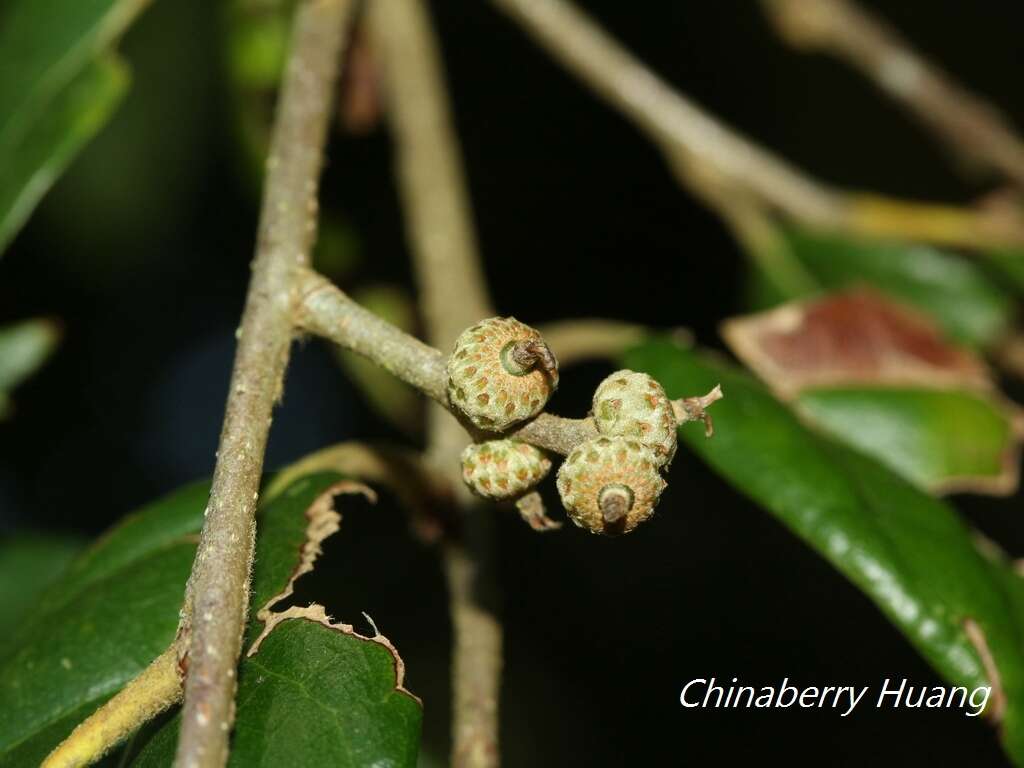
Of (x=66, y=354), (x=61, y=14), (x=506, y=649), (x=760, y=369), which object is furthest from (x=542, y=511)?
(x=506, y=649)

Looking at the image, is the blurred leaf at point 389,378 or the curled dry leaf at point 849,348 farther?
the blurred leaf at point 389,378

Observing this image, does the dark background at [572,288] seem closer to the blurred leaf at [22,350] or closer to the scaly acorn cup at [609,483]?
the blurred leaf at [22,350]

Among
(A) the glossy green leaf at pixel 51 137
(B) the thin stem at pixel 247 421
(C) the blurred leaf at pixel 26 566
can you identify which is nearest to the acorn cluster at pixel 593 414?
(B) the thin stem at pixel 247 421

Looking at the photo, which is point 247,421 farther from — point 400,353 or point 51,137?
point 51,137

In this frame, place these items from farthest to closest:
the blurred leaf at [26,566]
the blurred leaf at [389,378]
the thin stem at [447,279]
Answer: the blurred leaf at [389,378], the blurred leaf at [26,566], the thin stem at [447,279]

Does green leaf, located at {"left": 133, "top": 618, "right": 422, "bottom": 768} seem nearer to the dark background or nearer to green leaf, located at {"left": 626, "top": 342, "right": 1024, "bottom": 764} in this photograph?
green leaf, located at {"left": 626, "top": 342, "right": 1024, "bottom": 764}

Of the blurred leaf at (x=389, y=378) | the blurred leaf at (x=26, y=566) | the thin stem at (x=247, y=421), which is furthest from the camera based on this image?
the blurred leaf at (x=389, y=378)
